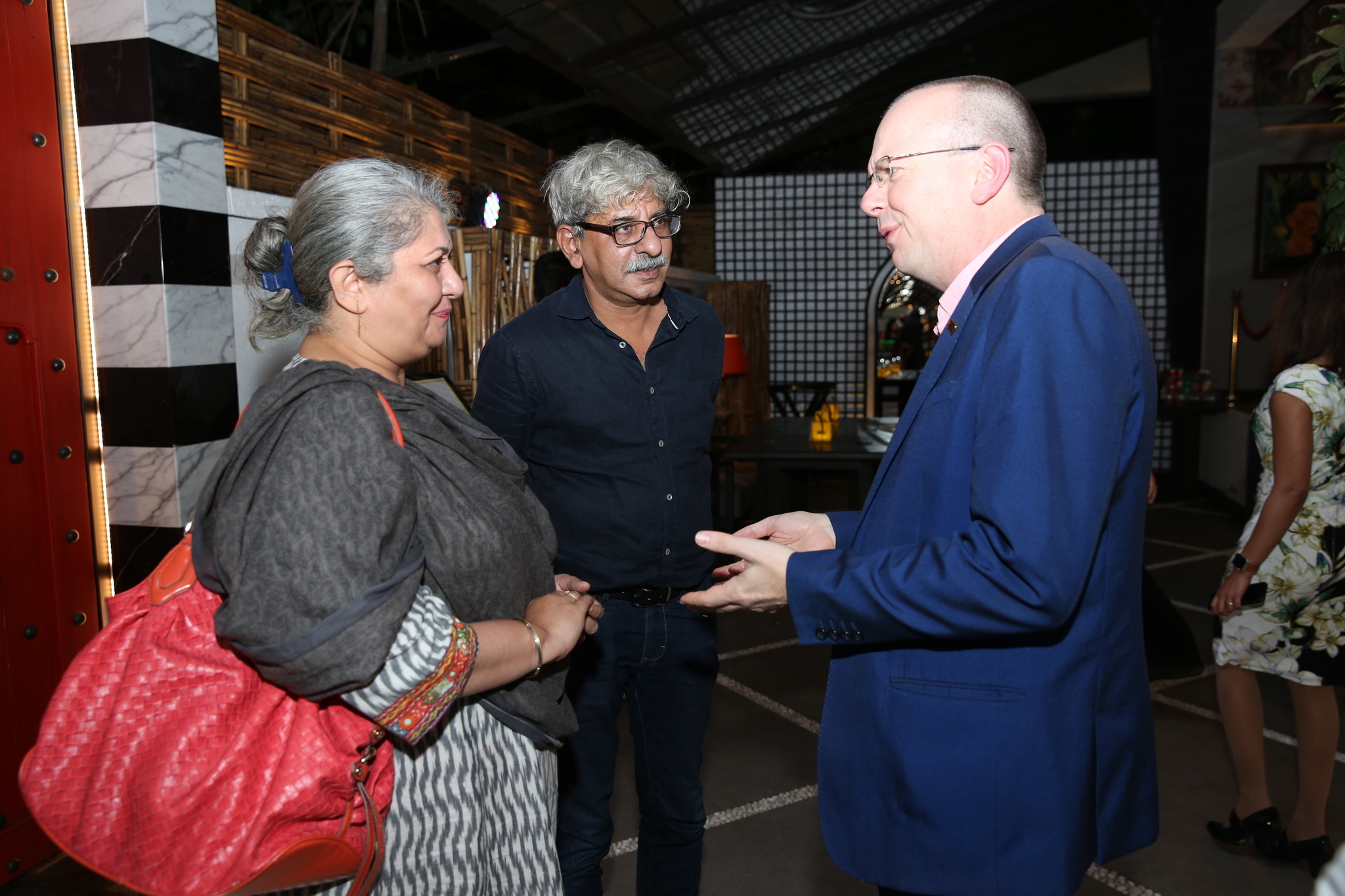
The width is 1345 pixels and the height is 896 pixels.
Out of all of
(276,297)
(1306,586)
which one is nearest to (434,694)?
(276,297)

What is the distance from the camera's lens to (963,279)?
1210 millimetres

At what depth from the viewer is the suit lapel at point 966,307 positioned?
1.13 meters

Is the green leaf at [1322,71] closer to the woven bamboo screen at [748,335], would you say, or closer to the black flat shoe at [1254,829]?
the black flat shoe at [1254,829]

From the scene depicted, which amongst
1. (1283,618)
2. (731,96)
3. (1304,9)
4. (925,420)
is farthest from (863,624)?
(1304,9)

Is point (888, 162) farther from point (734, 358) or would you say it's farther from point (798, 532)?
point (734, 358)

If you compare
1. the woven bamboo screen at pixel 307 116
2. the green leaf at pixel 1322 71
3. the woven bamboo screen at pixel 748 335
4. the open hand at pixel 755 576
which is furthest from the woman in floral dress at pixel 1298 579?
the woven bamboo screen at pixel 748 335

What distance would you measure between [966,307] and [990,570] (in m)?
0.36

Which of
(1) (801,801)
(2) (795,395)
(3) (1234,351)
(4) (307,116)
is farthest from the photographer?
(2) (795,395)

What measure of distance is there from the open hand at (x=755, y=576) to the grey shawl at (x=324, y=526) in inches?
14.7

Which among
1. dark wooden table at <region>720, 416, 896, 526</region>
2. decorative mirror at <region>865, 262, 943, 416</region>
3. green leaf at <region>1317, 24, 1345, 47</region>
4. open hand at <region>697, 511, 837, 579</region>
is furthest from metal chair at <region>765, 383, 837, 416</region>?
open hand at <region>697, 511, 837, 579</region>

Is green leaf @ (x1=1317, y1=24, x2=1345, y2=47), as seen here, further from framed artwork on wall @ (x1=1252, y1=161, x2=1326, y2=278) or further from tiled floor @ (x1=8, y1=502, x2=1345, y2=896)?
framed artwork on wall @ (x1=1252, y1=161, x2=1326, y2=278)

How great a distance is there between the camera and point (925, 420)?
1143mm

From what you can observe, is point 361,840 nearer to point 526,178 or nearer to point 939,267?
point 939,267

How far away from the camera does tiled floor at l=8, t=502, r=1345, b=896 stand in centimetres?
243
